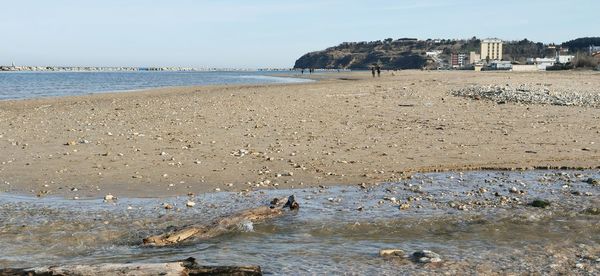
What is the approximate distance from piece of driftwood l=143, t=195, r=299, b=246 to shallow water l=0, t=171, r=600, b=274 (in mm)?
147

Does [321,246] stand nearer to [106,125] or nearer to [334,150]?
[334,150]

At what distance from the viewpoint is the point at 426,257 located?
22.1ft

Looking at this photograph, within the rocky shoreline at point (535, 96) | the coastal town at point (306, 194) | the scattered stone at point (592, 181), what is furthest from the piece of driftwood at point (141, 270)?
the rocky shoreline at point (535, 96)

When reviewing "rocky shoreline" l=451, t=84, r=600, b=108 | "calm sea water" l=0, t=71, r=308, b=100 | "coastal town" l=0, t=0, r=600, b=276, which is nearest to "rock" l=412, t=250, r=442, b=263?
"coastal town" l=0, t=0, r=600, b=276

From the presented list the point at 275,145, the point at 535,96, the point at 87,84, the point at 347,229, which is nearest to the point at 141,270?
the point at 347,229

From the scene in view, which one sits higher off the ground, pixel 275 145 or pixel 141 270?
pixel 141 270

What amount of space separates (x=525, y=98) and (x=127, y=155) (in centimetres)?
1556

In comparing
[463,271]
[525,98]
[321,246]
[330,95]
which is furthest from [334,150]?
[330,95]

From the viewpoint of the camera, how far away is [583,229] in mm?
7969

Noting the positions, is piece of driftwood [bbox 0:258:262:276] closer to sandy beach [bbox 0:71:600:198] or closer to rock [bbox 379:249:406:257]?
rock [bbox 379:249:406:257]

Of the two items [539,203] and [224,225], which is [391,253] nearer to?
[224,225]

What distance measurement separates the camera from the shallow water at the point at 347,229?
681 centimetres

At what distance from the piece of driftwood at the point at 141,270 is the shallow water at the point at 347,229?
1.96 ft

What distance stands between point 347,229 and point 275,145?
6.87 metres
